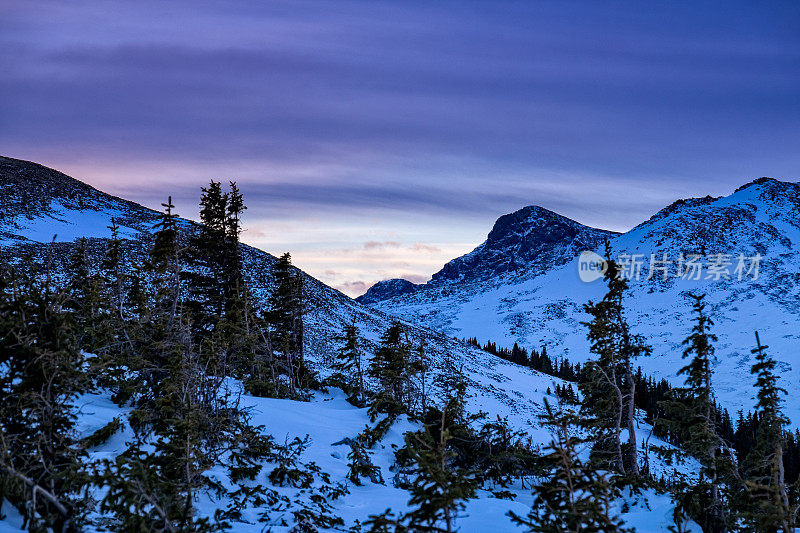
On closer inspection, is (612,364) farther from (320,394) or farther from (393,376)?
(320,394)

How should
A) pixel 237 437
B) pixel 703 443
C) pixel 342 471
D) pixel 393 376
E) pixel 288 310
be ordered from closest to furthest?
1. pixel 237 437
2. pixel 342 471
3. pixel 703 443
4. pixel 393 376
5. pixel 288 310

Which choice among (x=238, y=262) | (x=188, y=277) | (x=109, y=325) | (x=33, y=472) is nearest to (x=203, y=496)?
(x=33, y=472)

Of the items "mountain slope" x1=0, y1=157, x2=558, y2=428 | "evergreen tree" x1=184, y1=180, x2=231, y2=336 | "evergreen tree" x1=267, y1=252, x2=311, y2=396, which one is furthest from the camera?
"mountain slope" x1=0, y1=157, x2=558, y2=428

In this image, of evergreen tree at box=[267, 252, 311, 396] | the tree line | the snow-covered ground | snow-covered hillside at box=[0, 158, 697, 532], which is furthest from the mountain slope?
the snow-covered ground

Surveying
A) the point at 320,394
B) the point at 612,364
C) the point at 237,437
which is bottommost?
the point at 320,394

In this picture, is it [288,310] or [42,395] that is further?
[288,310]

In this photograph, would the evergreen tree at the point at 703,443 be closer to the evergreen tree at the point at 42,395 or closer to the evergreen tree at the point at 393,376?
the evergreen tree at the point at 393,376

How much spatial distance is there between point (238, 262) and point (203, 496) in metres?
22.9

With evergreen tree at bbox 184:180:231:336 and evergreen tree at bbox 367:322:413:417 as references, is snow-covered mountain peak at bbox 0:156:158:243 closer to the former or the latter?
evergreen tree at bbox 184:180:231:336

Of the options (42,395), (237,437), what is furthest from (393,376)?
(42,395)

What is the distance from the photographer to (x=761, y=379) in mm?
17906

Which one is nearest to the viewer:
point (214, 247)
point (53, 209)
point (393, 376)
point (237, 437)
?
point (237, 437)

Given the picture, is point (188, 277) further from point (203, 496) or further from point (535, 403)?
point (535, 403)

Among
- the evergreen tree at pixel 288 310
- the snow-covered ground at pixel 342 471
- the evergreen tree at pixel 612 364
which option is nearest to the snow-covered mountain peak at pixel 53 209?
the evergreen tree at pixel 288 310
